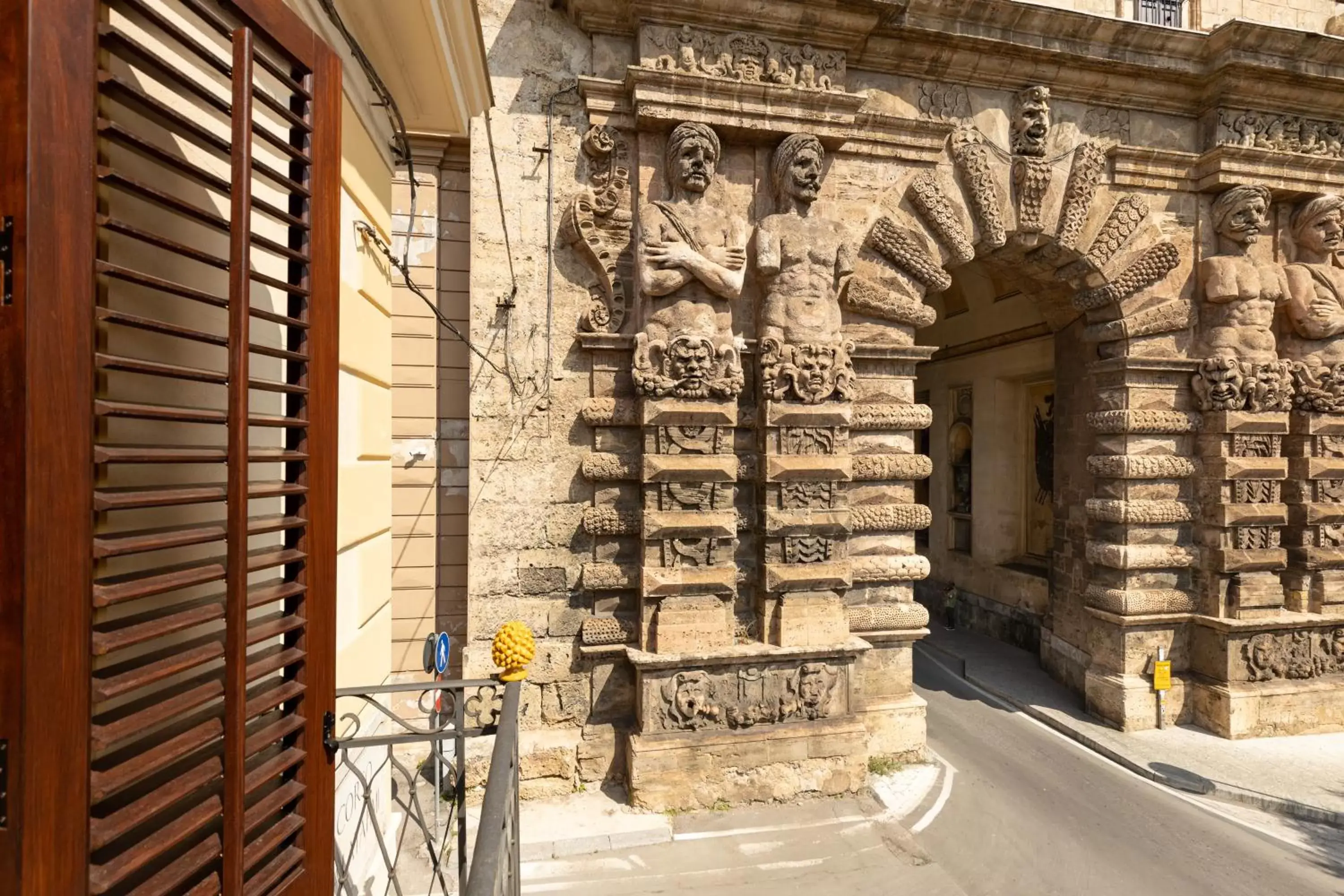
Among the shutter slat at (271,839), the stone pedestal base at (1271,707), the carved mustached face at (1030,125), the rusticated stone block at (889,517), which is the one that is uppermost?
the carved mustached face at (1030,125)

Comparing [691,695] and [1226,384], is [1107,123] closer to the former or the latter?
[1226,384]

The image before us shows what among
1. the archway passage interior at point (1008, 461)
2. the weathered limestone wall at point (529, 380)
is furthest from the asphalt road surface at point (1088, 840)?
the weathered limestone wall at point (529, 380)

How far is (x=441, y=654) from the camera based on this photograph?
3.90 meters

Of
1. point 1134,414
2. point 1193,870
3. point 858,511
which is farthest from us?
point 1134,414

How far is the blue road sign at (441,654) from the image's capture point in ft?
12.7

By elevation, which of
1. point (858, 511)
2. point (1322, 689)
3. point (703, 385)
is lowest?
point (1322, 689)

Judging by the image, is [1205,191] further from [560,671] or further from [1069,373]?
[560,671]

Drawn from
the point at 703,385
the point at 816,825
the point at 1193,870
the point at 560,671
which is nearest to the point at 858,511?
the point at 703,385

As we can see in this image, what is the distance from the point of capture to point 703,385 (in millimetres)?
5348

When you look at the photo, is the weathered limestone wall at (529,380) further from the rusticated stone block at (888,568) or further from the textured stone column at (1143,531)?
the textured stone column at (1143,531)

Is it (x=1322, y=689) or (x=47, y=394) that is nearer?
(x=47, y=394)

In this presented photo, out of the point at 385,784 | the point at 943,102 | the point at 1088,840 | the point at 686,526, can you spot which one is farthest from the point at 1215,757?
the point at 385,784

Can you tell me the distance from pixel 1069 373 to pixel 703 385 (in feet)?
17.6

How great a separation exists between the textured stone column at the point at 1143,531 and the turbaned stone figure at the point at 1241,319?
32cm
